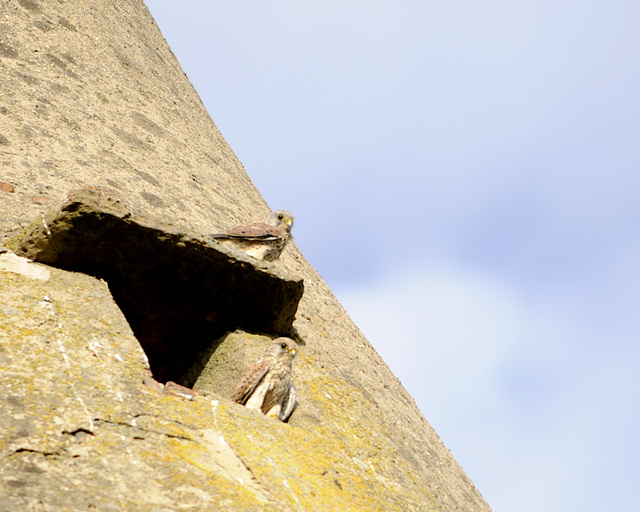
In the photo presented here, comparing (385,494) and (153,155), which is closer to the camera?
(385,494)

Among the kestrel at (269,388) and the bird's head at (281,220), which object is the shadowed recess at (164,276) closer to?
the kestrel at (269,388)

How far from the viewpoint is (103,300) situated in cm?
313

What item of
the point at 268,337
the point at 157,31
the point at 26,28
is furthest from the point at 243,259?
the point at 157,31

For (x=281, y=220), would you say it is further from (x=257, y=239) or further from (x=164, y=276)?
(x=164, y=276)

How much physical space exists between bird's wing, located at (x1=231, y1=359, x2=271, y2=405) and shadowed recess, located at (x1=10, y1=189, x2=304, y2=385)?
1.78 feet

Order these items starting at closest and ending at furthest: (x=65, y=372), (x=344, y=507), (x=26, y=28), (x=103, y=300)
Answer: (x=65, y=372) → (x=344, y=507) → (x=103, y=300) → (x=26, y=28)

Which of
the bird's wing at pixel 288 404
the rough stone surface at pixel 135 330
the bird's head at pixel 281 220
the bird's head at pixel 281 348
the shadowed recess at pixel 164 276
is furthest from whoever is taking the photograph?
the bird's head at pixel 281 220

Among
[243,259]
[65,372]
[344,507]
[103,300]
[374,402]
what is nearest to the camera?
[65,372]

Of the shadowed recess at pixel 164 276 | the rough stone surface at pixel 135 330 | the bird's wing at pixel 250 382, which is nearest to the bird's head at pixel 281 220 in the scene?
the rough stone surface at pixel 135 330

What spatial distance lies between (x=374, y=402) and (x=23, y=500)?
8.16ft

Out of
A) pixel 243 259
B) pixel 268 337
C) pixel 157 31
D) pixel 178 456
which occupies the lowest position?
pixel 178 456

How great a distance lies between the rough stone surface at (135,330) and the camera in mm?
2293

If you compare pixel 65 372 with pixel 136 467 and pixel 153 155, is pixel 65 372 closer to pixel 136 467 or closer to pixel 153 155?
pixel 136 467

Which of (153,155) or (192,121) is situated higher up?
(192,121)
